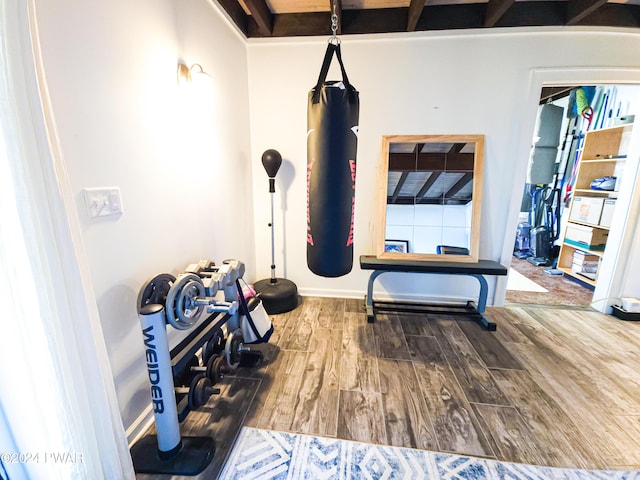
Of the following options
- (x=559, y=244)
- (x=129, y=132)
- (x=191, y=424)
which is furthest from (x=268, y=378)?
(x=559, y=244)

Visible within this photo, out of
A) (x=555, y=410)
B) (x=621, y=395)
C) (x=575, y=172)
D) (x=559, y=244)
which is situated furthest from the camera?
(x=559, y=244)

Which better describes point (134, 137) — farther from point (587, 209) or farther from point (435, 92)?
point (587, 209)

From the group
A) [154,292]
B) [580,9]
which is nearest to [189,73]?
[154,292]

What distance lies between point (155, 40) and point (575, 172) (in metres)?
5.17

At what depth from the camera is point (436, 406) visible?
5.39ft

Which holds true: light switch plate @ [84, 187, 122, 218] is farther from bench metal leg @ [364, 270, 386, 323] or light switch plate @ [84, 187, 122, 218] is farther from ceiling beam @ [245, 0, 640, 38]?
bench metal leg @ [364, 270, 386, 323]

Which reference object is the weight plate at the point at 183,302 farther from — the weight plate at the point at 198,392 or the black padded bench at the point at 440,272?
the black padded bench at the point at 440,272

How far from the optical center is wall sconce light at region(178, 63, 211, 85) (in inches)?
66.6

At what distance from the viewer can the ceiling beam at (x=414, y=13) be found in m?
2.07

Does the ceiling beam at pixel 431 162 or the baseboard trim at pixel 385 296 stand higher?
the ceiling beam at pixel 431 162

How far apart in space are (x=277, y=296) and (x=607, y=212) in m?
3.81

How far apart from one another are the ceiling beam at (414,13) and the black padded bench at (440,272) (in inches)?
78.8

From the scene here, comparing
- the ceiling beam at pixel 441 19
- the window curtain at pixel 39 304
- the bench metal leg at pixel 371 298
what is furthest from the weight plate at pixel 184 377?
the ceiling beam at pixel 441 19

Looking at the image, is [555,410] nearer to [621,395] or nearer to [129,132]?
[621,395]
